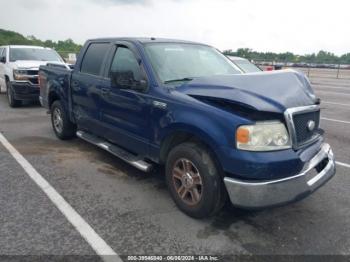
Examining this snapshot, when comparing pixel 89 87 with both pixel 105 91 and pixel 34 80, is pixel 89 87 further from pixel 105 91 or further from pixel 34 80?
pixel 34 80

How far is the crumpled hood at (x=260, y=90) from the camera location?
3195mm

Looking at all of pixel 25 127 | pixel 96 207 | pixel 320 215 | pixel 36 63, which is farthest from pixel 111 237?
pixel 36 63

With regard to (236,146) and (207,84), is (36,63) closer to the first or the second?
(207,84)

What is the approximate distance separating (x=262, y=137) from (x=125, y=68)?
2.24 m

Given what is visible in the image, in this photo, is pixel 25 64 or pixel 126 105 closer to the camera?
pixel 126 105

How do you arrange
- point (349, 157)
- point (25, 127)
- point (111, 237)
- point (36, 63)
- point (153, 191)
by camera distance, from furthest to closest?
point (36, 63) → point (25, 127) → point (349, 157) → point (153, 191) → point (111, 237)

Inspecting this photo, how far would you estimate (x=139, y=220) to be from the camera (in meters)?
3.55

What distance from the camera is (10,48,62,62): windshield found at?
36.1ft

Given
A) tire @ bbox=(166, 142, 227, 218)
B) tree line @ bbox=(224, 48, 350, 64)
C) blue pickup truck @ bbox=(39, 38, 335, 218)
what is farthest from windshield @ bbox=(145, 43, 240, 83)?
tree line @ bbox=(224, 48, 350, 64)

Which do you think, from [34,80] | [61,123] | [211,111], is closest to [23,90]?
[34,80]

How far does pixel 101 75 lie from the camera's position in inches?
196

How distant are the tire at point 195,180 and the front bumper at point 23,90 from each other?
768 cm

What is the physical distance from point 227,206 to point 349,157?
3007 mm

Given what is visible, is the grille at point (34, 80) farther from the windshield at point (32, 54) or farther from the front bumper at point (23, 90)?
the windshield at point (32, 54)
